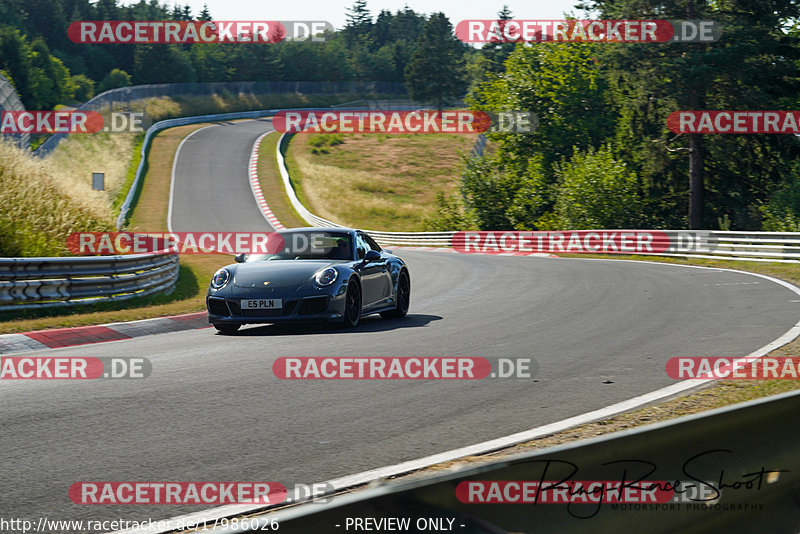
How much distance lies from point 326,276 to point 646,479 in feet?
25.7

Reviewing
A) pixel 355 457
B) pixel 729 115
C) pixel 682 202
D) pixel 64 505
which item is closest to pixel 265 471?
pixel 355 457

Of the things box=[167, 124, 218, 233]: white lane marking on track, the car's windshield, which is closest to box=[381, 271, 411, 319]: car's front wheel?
the car's windshield

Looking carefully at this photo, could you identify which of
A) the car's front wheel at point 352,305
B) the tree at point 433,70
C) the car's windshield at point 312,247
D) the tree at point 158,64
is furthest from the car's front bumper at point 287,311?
the tree at point 433,70

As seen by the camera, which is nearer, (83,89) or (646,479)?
(646,479)

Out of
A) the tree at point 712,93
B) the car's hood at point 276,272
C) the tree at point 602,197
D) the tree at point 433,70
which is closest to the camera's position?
the car's hood at point 276,272

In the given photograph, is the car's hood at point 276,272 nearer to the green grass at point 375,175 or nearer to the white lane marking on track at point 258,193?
the white lane marking on track at point 258,193

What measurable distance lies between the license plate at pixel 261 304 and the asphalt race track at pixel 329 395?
36 cm

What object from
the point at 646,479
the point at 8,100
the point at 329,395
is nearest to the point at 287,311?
the point at 329,395

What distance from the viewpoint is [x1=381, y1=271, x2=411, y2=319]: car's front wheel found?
510 inches

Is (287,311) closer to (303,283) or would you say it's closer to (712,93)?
(303,283)

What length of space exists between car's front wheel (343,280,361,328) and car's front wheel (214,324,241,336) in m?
1.37

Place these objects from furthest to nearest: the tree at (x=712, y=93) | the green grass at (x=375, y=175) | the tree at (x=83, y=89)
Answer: the tree at (x=83, y=89) < the green grass at (x=375, y=175) < the tree at (x=712, y=93)

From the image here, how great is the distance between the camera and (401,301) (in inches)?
515

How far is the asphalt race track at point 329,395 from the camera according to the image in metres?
4.72
